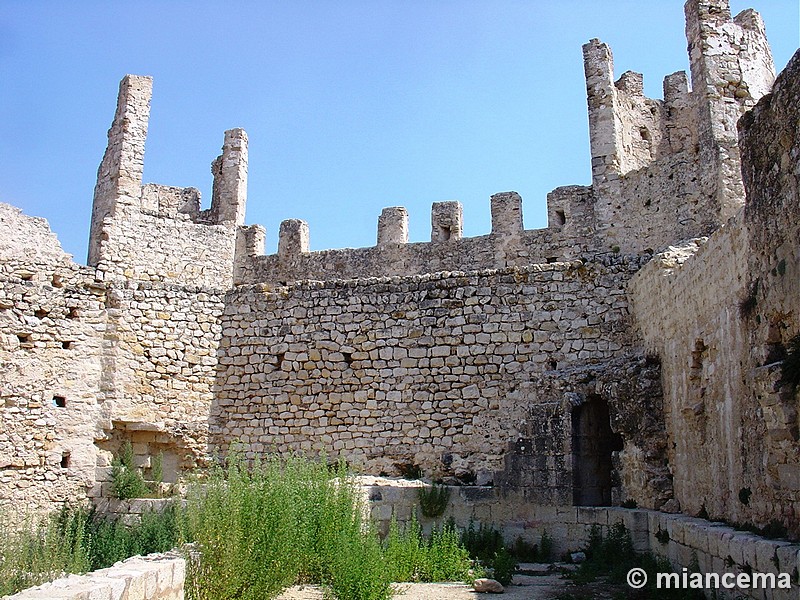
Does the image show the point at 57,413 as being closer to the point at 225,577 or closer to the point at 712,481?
the point at 225,577

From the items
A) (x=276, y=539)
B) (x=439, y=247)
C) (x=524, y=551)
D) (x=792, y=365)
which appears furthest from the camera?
(x=439, y=247)

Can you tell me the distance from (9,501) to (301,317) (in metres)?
5.29

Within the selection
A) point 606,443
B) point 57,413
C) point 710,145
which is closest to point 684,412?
point 606,443

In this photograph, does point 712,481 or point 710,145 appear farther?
point 710,145

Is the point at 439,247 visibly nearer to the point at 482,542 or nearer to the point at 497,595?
the point at 482,542

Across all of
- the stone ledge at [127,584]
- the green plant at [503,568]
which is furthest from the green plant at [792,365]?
the stone ledge at [127,584]

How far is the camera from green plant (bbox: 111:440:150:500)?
474 inches

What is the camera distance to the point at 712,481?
26.5 feet

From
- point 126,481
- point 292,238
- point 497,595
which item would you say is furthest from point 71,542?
point 292,238

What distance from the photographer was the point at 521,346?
12.4m

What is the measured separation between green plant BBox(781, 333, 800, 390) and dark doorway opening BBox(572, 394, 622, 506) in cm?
462

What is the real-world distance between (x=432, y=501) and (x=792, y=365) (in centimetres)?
582

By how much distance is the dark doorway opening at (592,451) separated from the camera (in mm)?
10586

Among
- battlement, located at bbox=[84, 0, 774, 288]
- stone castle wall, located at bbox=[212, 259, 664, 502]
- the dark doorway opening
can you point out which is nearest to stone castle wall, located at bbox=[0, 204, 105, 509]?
stone castle wall, located at bbox=[212, 259, 664, 502]
